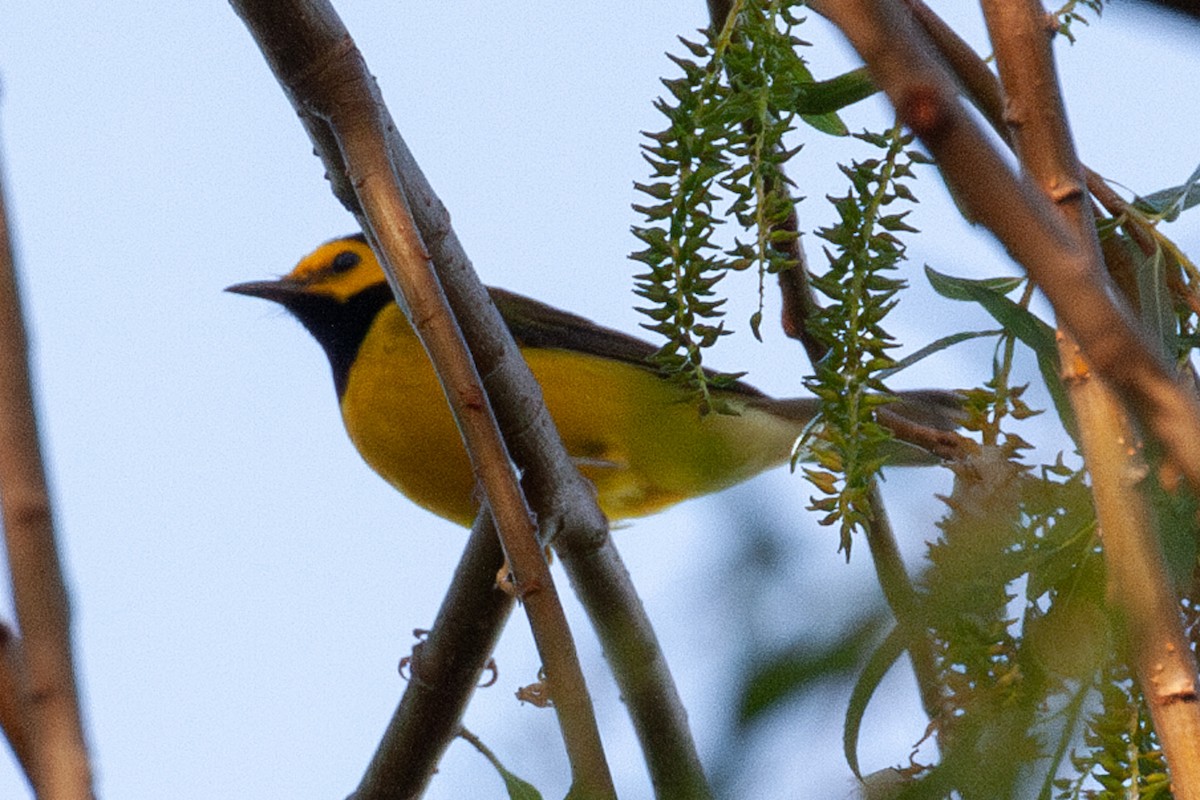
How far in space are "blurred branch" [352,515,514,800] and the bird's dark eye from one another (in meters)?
2.31

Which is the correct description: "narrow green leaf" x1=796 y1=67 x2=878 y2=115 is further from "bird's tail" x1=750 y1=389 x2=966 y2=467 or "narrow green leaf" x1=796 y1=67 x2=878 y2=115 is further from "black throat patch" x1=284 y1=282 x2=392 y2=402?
"black throat patch" x1=284 y1=282 x2=392 y2=402

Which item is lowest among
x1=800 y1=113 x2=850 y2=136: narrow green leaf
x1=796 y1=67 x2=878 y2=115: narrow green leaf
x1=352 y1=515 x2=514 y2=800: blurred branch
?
x1=352 y1=515 x2=514 y2=800: blurred branch

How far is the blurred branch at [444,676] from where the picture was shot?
94.8 inches

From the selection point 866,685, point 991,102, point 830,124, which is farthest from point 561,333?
point 866,685

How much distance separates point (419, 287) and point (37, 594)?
75 centimetres

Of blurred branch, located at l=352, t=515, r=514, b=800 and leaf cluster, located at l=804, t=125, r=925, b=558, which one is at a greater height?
leaf cluster, located at l=804, t=125, r=925, b=558

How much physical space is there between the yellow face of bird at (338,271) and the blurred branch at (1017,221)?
4020 millimetres

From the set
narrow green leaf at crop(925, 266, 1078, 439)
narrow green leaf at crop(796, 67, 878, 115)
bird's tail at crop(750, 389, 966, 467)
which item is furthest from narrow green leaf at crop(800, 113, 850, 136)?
narrow green leaf at crop(925, 266, 1078, 439)

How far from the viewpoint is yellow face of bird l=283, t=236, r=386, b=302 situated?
180 inches

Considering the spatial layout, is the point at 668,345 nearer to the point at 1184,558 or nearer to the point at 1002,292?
the point at 1002,292

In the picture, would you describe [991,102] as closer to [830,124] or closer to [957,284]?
[957,284]

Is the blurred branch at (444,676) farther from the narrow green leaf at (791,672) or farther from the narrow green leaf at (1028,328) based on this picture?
the narrow green leaf at (791,672)

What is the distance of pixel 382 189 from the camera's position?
1.50 metres

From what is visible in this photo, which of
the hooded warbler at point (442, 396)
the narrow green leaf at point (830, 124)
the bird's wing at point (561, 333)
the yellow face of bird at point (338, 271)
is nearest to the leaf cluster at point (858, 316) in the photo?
the narrow green leaf at point (830, 124)
